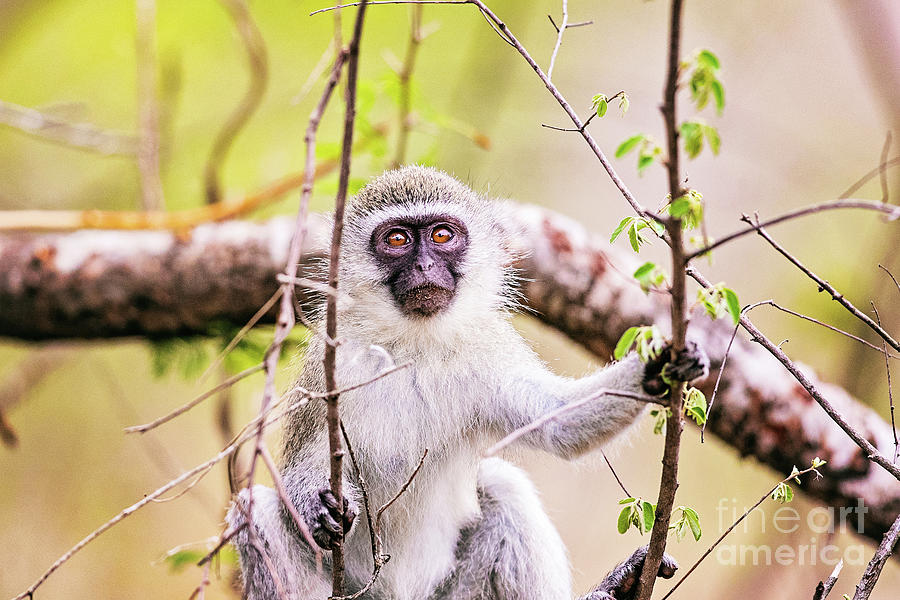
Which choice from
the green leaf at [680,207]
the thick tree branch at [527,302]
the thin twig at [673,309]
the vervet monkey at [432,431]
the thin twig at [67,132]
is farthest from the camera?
the thin twig at [67,132]

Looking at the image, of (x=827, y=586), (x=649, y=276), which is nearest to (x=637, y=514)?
(x=827, y=586)

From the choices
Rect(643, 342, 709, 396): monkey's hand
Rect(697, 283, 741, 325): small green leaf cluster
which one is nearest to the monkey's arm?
Rect(643, 342, 709, 396): monkey's hand

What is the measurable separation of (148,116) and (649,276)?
4612 millimetres

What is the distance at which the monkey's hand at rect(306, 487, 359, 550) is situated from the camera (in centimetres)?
281

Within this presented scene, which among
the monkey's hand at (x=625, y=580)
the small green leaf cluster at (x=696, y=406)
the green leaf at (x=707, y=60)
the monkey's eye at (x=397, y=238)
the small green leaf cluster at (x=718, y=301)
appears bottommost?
the monkey's hand at (x=625, y=580)

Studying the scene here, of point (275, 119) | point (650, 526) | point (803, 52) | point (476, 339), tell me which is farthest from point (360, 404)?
point (803, 52)

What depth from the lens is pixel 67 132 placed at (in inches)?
259

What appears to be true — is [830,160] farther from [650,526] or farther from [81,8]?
[81,8]

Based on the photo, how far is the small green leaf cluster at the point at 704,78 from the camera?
1.86 metres

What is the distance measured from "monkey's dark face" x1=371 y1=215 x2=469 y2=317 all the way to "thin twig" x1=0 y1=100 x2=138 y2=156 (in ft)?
7.74

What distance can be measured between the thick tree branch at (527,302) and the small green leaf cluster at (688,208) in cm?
231

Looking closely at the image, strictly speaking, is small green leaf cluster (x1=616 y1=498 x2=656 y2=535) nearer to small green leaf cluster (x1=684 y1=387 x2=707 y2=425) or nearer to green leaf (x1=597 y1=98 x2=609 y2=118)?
small green leaf cluster (x1=684 y1=387 x2=707 y2=425)

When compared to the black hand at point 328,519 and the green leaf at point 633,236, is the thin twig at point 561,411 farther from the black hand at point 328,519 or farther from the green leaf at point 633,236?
the black hand at point 328,519

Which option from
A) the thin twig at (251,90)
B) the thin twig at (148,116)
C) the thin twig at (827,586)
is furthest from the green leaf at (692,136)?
the thin twig at (148,116)
